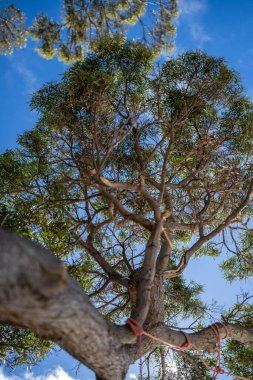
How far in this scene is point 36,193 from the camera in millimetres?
5414

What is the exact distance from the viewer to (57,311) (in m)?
1.99

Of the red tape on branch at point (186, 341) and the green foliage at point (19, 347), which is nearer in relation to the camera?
the red tape on branch at point (186, 341)

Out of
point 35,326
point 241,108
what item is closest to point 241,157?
point 241,108

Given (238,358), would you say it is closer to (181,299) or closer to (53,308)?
(181,299)

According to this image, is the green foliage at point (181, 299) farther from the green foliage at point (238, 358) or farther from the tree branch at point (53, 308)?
the tree branch at point (53, 308)

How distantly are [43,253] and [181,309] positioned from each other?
17.3 feet

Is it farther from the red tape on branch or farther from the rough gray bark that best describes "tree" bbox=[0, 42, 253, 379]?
the rough gray bark

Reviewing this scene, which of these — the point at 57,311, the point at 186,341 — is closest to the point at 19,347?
the point at 186,341

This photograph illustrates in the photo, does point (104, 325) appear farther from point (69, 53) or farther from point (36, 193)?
point (69, 53)

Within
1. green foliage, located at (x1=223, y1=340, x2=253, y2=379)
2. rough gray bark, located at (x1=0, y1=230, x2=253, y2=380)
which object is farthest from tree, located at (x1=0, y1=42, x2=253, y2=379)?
rough gray bark, located at (x1=0, y1=230, x2=253, y2=380)

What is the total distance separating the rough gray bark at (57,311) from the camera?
1.63 m

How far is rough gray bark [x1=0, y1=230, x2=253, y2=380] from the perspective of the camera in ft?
5.36

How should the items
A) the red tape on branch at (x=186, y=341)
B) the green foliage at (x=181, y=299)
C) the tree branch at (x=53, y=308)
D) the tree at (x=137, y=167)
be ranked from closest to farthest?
the tree branch at (x=53, y=308)
the red tape on branch at (x=186, y=341)
the tree at (x=137, y=167)
the green foliage at (x=181, y=299)

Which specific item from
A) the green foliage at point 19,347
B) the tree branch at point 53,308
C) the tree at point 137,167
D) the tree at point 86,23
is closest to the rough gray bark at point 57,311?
the tree branch at point 53,308
